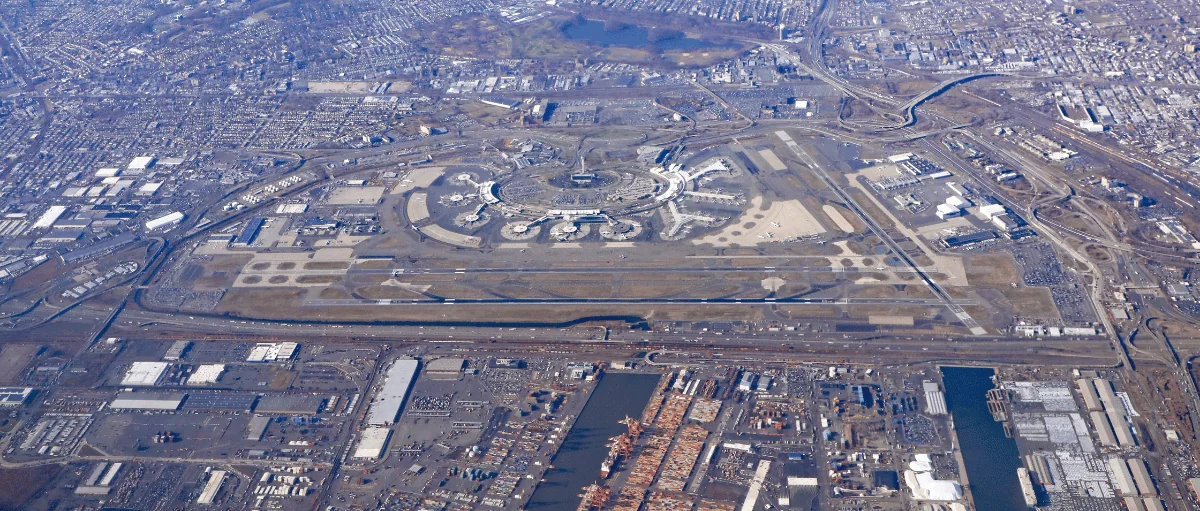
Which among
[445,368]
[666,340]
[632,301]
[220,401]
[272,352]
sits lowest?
[220,401]

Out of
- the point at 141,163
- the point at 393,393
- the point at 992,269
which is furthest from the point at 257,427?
the point at 992,269

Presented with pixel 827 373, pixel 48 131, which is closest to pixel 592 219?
pixel 827 373

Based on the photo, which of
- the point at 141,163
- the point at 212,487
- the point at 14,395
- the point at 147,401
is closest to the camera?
the point at 212,487

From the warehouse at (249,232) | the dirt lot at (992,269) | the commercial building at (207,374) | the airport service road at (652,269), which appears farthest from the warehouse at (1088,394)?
the warehouse at (249,232)

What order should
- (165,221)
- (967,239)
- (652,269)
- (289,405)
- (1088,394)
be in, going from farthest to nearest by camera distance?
(165,221)
(967,239)
(652,269)
(289,405)
(1088,394)

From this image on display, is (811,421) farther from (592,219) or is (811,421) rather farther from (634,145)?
(634,145)

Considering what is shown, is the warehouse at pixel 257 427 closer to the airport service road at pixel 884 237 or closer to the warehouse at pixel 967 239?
the airport service road at pixel 884 237

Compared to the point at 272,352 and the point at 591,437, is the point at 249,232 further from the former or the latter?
the point at 591,437

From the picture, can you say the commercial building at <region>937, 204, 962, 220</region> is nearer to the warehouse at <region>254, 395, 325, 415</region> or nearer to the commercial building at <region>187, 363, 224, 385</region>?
the warehouse at <region>254, 395, 325, 415</region>
